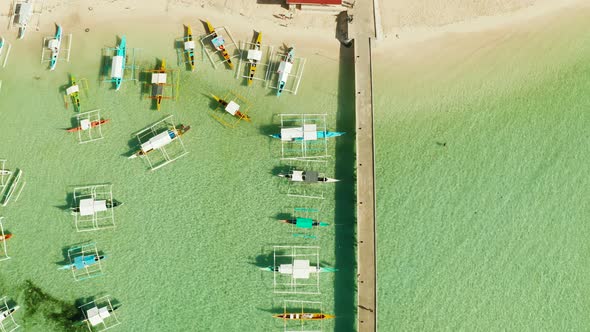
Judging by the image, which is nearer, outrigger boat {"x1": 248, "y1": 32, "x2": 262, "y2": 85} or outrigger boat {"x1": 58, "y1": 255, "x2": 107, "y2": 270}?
outrigger boat {"x1": 58, "y1": 255, "x2": 107, "y2": 270}

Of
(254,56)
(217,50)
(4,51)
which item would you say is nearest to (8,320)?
(4,51)

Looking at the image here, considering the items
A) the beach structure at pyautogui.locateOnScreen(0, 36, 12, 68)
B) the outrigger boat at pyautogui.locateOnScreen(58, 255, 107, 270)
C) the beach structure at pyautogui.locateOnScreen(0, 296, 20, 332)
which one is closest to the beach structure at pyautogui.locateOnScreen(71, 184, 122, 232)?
the outrigger boat at pyautogui.locateOnScreen(58, 255, 107, 270)

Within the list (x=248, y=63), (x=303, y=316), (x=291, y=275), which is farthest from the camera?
(x=248, y=63)

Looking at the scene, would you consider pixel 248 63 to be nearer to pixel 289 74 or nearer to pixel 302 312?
pixel 289 74

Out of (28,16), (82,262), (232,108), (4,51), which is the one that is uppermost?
(28,16)

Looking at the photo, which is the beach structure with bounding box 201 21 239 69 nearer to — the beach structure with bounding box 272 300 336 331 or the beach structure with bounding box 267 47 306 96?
the beach structure with bounding box 267 47 306 96

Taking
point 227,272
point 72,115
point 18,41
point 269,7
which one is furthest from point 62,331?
point 269,7
